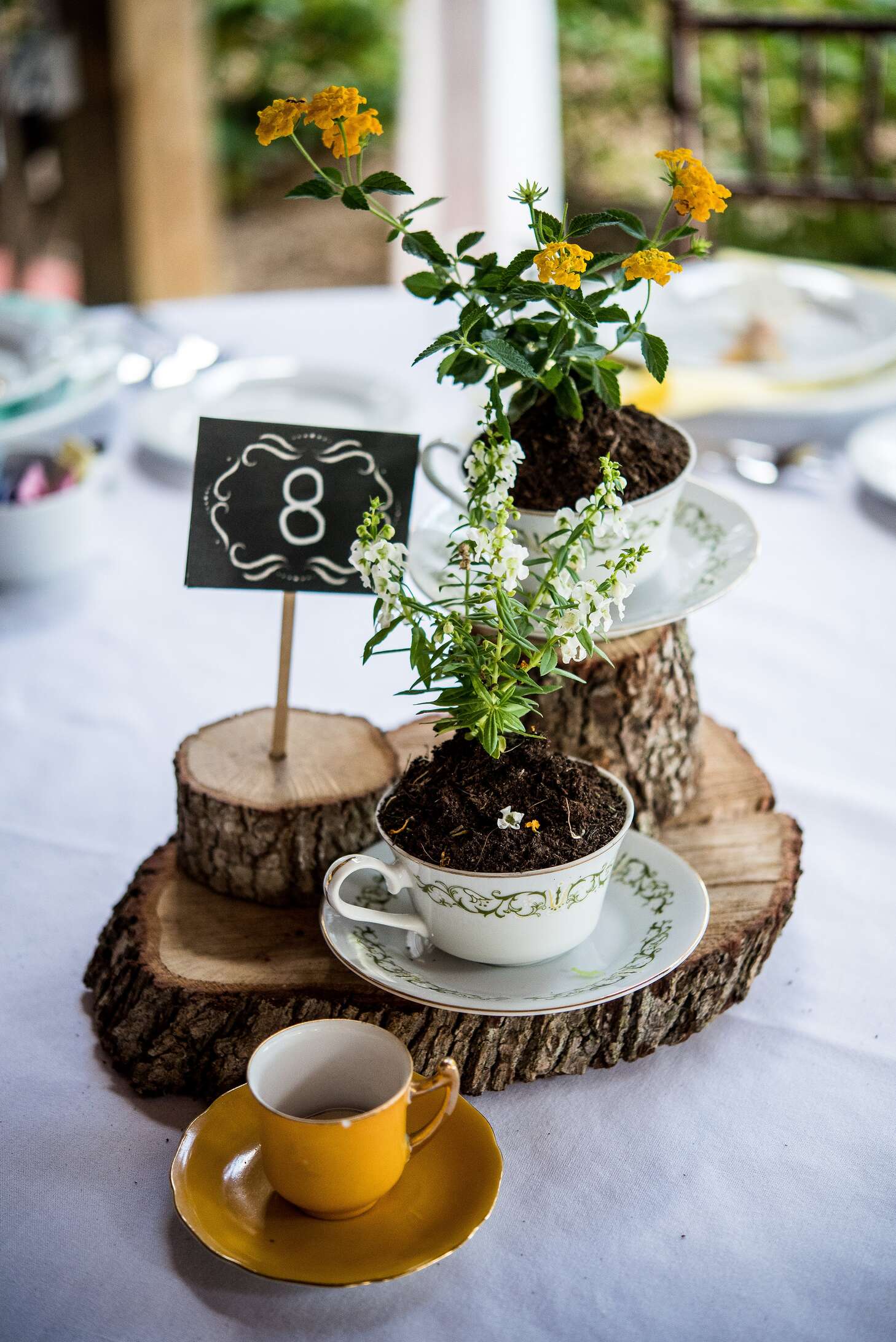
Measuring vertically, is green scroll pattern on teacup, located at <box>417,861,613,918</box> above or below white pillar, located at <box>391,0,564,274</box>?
below

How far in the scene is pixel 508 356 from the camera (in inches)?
31.3

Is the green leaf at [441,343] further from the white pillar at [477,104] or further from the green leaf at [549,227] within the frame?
the white pillar at [477,104]

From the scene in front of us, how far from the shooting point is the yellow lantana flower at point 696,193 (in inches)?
31.0

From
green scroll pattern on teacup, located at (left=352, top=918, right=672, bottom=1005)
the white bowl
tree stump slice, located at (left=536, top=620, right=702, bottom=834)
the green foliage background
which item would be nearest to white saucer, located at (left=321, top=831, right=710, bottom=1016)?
→ green scroll pattern on teacup, located at (left=352, top=918, right=672, bottom=1005)

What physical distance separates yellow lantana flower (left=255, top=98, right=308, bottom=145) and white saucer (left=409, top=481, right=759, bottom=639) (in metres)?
0.34

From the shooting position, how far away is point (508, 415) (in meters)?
0.92

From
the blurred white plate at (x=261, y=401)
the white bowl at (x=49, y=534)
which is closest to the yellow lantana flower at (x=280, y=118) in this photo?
the white bowl at (x=49, y=534)

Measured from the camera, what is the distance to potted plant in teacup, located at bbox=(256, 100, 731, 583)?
79cm

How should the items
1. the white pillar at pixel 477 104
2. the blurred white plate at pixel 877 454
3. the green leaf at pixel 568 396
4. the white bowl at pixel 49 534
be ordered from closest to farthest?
the green leaf at pixel 568 396
the white bowl at pixel 49 534
the blurred white plate at pixel 877 454
the white pillar at pixel 477 104

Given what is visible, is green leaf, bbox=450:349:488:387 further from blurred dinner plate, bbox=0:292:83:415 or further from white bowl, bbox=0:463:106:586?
blurred dinner plate, bbox=0:292:83:415

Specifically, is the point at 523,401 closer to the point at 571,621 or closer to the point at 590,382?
the point at 590,382

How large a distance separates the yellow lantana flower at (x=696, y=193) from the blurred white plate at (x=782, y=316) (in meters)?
0.94

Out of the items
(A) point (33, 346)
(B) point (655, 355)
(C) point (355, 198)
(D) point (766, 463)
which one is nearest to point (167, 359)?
(A) point (33, 346)

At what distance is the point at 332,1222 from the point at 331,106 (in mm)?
691
